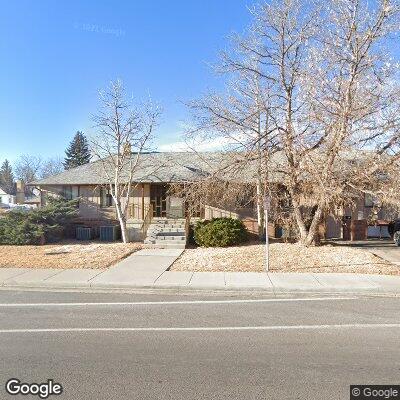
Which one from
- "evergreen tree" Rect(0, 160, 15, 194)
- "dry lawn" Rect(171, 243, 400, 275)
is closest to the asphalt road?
"dry lawn" Rect(171, 243, 400, 275)

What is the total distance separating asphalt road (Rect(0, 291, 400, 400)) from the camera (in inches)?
154

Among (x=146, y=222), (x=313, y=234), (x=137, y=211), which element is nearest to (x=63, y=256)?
(x=146, y=222)

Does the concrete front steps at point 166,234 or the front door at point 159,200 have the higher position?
the front door at point 159,200

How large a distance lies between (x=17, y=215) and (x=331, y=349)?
16933 millimetres

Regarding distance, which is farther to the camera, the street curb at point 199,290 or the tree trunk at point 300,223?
the tree trunk at point 300,223

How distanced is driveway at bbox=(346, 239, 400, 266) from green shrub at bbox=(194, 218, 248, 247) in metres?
5.64

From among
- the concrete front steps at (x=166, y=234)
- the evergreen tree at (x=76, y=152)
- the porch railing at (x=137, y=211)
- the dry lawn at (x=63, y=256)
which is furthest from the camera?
the evergreen tree at (x=76, y=152)

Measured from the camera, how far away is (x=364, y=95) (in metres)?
11.9

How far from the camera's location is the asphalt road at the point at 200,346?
3922 mm

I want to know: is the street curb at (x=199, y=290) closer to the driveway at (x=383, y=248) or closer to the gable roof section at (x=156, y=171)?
the driveway at (x=383, y=248)

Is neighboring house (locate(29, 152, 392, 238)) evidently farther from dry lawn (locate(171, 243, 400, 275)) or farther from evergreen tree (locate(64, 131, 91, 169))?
evergreen tree (locate(64, 131, 91, 169))

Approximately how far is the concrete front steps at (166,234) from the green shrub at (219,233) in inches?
34.3

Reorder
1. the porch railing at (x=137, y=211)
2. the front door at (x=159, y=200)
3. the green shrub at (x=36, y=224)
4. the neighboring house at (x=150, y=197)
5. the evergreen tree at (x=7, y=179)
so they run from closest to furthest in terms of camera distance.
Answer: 1. the green shrub at (x=36, y=224)
2. the neighboring house at (x=150, y=197)
3. the porch railing at (x=137, y=211)
4. the front door at (x=159, y=200)
5. the evergreen tree at (x=7, y=179)

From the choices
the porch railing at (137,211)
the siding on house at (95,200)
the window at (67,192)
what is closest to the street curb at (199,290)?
the porch railing at (137,211)
